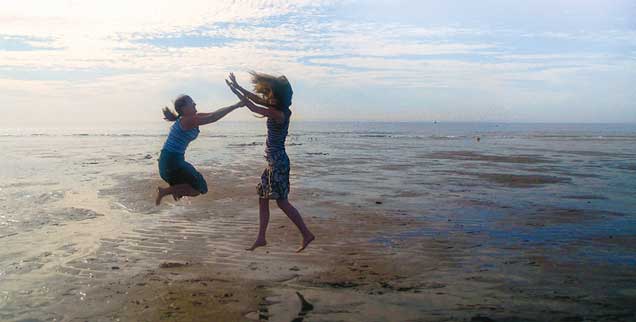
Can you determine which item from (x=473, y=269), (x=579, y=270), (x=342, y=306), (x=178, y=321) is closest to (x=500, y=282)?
(x=473, y=269)

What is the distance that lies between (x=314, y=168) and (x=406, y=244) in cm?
1355

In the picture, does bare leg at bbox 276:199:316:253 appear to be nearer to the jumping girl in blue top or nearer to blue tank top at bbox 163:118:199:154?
the jumping girl in blue top

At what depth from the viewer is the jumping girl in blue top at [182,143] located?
7004mm

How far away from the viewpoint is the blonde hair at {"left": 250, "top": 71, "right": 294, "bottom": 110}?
6691mm

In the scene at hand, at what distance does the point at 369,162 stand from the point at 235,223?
49.4 feet

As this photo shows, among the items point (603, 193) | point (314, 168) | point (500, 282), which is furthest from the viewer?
point (314, 168)

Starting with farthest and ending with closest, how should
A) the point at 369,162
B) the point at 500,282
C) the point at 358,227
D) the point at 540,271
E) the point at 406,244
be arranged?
1. the point at 369,162
2. the point at 358,227
3. the point at 406,244
4. the point at 540,271
5. the point at 500,282

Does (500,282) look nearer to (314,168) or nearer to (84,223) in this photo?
(84,223)

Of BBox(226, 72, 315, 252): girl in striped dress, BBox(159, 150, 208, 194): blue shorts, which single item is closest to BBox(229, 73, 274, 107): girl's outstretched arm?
BBox(226, 72, 315, 252): girl in striped dress

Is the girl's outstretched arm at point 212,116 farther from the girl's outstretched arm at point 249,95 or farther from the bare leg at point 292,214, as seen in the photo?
the bare leg at point 292,214

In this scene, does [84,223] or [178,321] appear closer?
[178,321]

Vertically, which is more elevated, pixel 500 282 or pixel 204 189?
pixel 204 189

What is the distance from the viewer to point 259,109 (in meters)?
6.53

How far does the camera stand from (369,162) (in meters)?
25.1
